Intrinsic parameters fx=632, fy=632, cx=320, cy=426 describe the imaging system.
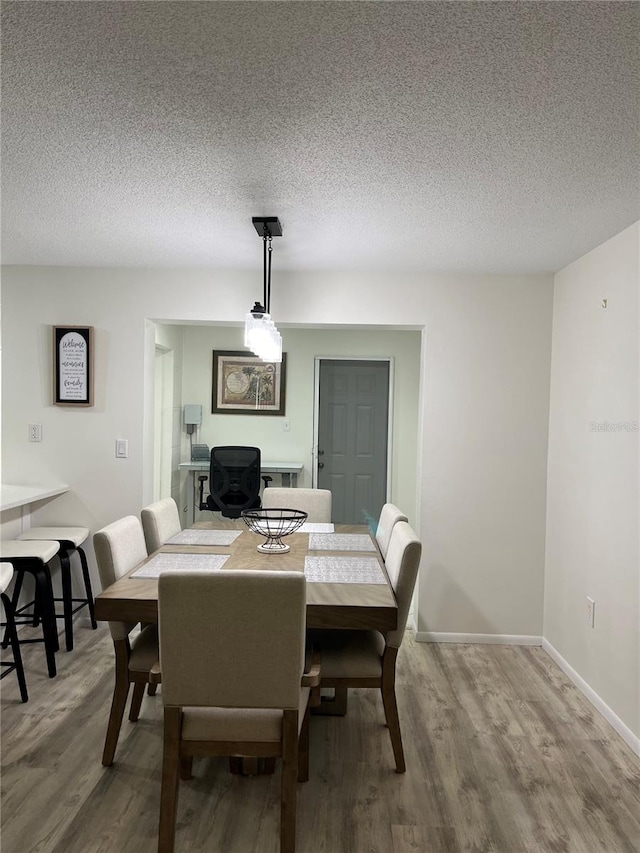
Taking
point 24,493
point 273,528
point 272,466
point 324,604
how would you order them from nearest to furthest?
1. point 324,604
2. point 273,528
3. point 24,493
4. point 272,466

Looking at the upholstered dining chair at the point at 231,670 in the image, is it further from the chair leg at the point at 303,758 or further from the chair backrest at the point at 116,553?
the chair backrest at the point at 116,553

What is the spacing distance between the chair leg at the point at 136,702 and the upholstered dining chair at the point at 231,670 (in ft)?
2.73

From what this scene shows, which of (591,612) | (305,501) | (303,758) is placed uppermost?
(305,501)

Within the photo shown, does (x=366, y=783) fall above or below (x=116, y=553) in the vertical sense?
below

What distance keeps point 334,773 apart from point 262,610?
1022mm

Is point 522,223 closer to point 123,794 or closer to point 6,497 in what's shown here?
point 123,794

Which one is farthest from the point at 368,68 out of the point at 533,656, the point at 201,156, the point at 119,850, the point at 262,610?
the point at 533,656

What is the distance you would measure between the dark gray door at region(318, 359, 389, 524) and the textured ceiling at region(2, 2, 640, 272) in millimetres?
2862

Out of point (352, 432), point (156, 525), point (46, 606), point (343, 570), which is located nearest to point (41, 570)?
point (46, 606)

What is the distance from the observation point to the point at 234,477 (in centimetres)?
523

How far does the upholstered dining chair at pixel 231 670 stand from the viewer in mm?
1839

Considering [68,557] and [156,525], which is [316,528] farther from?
[68,557]

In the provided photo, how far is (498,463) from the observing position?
3.98 meters

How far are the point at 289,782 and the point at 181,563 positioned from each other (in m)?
1.05
